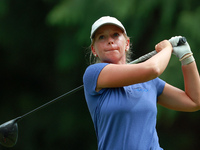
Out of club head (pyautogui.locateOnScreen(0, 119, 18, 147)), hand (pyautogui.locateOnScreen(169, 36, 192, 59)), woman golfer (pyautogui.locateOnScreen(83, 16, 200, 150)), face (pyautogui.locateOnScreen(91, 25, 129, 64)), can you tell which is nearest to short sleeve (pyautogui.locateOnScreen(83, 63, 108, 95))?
woman golfer (pyautogui.locateOnScreen(83, 16, 200, 150))

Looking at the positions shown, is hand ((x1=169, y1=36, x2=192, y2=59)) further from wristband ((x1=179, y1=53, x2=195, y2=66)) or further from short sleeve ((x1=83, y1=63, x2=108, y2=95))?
short sleeve ((x1=83, y1=63, x2=108, y2=95))

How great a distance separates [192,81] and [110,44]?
17.0 inches

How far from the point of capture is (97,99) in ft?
5.66

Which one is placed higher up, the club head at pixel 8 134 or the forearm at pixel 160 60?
the forearm at pixel 160 60

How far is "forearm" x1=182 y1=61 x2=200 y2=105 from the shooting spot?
189cm

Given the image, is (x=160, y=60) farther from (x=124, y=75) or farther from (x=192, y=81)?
(x=192, y=81)

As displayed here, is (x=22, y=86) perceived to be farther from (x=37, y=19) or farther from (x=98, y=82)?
(x=98, y=82)

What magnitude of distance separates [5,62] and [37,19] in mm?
Result: 629

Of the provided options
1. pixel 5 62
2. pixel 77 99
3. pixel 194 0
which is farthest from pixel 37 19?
pixel 194 0

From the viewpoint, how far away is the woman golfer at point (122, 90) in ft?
5.32

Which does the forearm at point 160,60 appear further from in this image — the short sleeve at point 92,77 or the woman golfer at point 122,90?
the short sleeve at point 92,77

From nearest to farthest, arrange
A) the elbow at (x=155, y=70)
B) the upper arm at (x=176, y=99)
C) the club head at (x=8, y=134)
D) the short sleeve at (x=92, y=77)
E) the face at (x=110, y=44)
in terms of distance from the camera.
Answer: the elbow at (x=155, y=70)
the short sleeve at (x=92, y=77)
the face at (x=110, y=44)
the upper arm at (x=176, y=99)
the club head at (x=8, y=134)

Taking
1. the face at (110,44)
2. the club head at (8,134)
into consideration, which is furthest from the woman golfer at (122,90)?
the club head at (8,134)

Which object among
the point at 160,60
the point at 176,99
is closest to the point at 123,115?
the point at 160,60
